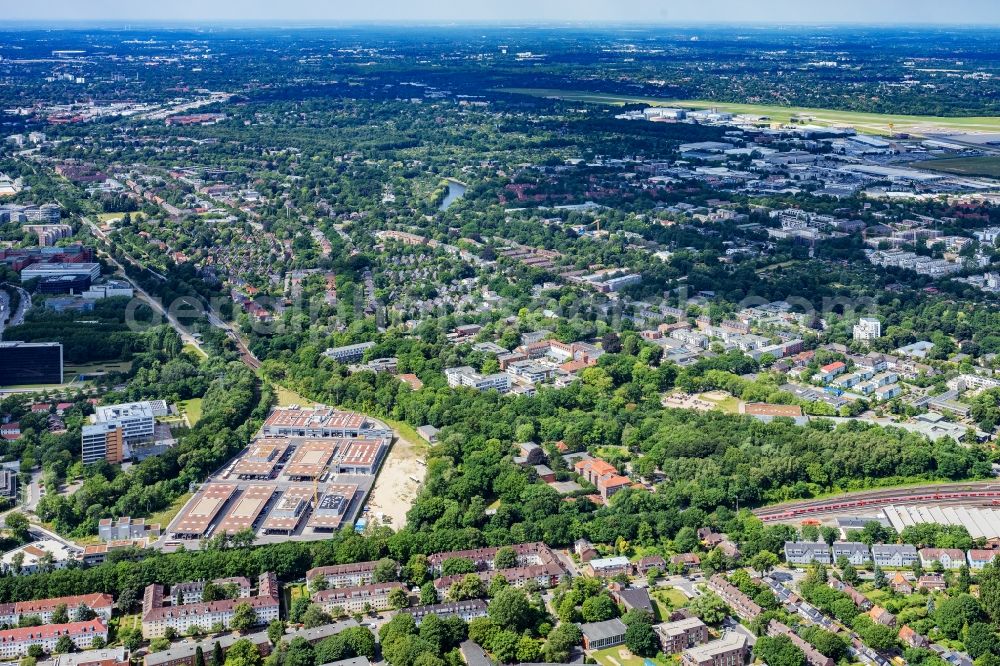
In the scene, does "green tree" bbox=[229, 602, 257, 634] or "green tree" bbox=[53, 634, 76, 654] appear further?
"green tree" bbox=[229, 602, 257, 634]

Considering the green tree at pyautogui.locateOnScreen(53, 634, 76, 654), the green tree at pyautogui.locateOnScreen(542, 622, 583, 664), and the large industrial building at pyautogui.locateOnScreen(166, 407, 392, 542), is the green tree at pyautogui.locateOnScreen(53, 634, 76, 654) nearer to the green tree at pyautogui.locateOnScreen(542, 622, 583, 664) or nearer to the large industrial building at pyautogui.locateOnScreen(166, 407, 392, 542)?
the large industrial building at pyautogui.locateOnScreen(166, 407, 392, 542)

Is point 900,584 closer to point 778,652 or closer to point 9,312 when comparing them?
point 778,652

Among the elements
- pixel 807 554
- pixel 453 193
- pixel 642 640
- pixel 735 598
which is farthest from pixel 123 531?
pixel 453 193

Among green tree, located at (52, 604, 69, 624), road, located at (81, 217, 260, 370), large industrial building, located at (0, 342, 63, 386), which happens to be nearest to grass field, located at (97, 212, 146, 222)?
road, located at (81, 217, 260, 370)

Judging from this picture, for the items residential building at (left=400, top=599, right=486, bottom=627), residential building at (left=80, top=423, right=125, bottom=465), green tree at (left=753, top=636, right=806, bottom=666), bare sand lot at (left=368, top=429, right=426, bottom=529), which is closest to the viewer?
green tree at (left=753, top=636, right=806, bottom=666)

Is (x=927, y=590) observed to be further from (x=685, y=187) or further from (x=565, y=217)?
(x=685, y=187)

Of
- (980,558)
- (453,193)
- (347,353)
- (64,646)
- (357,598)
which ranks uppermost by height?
(453,193)

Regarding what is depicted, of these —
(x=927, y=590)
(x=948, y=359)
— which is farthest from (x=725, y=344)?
(x=927, y=590)
